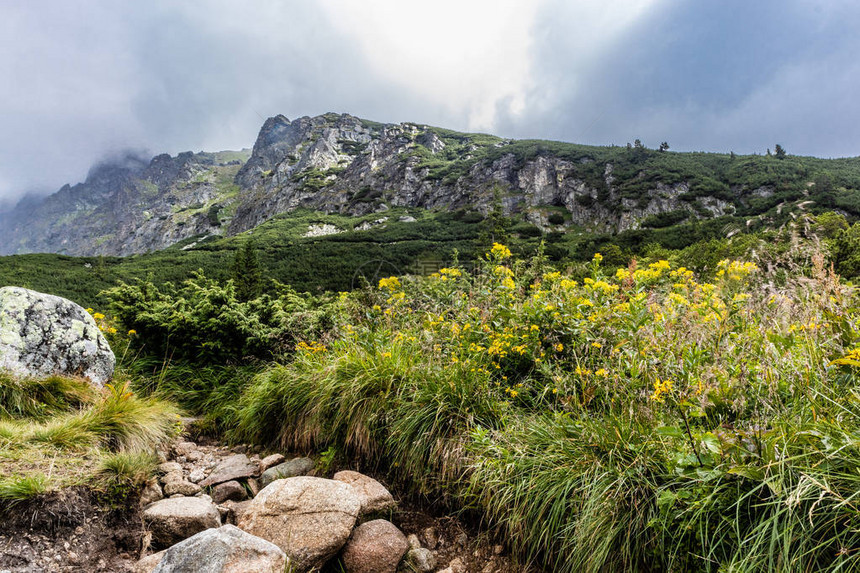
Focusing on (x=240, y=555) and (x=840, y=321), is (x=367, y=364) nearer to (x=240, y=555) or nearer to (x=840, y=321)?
(x=240, y=555)

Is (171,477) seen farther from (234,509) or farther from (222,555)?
(222,555)

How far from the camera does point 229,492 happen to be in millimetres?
3580

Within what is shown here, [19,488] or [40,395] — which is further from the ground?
[40,395]

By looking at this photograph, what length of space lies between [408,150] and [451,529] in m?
192

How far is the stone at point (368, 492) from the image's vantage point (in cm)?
310

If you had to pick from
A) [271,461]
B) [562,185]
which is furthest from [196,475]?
[562,185]

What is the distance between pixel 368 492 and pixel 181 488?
183 cm

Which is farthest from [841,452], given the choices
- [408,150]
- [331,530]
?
[408,150]

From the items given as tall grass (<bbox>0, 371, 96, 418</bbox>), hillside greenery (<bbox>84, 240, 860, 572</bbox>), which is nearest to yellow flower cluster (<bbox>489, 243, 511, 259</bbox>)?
hillside greenery (<bbox>84, 240, 860, 572</bbox>)

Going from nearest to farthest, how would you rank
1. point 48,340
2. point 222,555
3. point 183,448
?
1. point 222,555
2. point 183,448
3. point 48,340

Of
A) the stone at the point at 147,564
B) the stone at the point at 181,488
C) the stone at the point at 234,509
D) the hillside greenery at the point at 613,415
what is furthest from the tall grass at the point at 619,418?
the stone at the point at 147,564

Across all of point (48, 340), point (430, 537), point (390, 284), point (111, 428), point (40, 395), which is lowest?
point (430, 537)

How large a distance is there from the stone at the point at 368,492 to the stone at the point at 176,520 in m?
1.03

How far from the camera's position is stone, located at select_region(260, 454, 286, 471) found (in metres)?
4.03
